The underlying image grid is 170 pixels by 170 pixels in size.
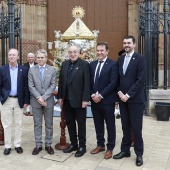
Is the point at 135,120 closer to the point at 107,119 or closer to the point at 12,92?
the point at 107,119

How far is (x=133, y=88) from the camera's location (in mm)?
3822

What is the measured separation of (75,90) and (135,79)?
35.9 inches

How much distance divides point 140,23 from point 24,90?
15.4 feet

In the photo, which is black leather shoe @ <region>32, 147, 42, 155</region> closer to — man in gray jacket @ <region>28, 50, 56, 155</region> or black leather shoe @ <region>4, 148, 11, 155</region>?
man in gray jacket @ <region>28, 50, 56, 155</region>

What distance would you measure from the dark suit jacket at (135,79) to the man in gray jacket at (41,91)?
3.76ft

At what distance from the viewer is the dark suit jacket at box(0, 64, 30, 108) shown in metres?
4.29

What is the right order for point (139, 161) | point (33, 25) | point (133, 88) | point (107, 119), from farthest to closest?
point (33, 25) → point (107, 119) → point (139, 161) → point (133, 88)

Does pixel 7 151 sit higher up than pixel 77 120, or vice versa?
pixel 77 120

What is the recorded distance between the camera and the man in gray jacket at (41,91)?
425cm

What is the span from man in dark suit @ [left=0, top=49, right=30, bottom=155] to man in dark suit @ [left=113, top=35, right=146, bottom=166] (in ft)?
5.01

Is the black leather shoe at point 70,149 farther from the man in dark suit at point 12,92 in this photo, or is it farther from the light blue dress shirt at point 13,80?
the light blue dress shirt at point 13,80

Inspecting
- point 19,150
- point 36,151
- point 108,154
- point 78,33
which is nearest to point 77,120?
point 108,154

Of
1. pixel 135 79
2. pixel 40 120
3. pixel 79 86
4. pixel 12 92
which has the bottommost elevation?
pixel 40 120

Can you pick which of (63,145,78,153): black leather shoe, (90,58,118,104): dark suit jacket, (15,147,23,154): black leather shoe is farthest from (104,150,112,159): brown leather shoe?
(15,147,23,154): black leather shoe
